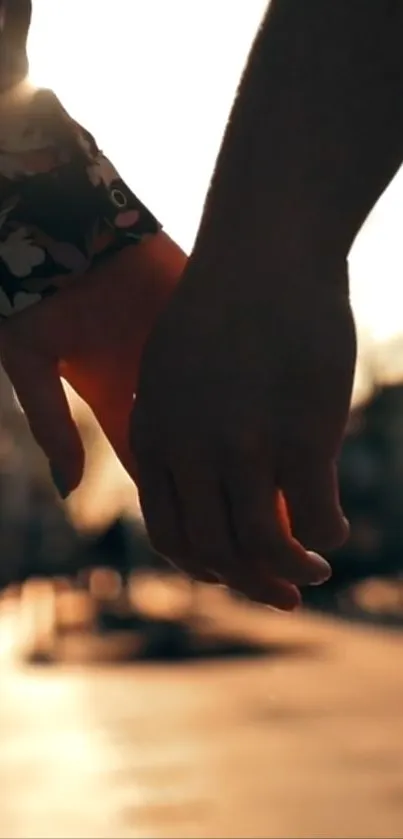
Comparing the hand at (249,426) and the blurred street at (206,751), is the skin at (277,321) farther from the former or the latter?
the blurred street at (206,751)

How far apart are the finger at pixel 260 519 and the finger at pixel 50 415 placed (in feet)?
1.05

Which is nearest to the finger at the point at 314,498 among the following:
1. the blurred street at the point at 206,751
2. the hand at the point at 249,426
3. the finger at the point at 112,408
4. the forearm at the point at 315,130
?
the hand at the point at 249,426

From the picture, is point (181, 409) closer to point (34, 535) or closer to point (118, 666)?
point (118, 666)

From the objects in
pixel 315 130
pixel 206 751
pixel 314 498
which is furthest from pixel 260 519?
pixel 206 751

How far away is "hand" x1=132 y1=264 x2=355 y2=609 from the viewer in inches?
40.9

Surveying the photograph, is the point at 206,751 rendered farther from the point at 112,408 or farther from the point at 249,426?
the point at 249,426

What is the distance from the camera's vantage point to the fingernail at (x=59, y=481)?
1.38m

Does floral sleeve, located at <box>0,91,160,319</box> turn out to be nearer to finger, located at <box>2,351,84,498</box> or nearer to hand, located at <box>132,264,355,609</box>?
finger, located at <box>2,351,84,498</box>

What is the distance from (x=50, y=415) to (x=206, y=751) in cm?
1061

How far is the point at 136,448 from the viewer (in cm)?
113

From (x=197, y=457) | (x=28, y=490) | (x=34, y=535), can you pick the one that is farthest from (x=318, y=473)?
(x=34, y=535)

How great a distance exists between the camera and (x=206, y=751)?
11.7m

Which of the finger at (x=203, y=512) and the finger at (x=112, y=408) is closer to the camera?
the finger at (x=203, y=512)

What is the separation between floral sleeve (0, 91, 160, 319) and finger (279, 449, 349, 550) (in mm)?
352
